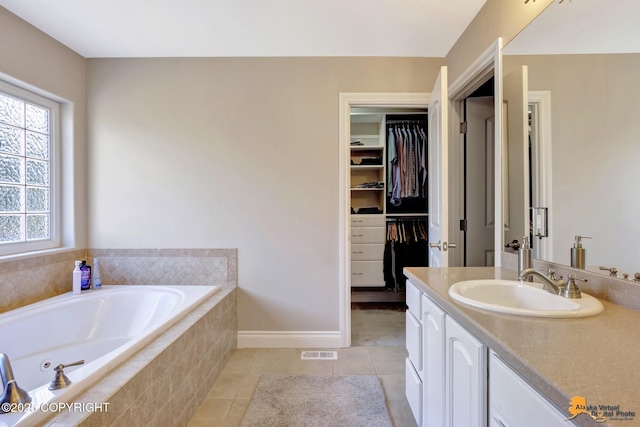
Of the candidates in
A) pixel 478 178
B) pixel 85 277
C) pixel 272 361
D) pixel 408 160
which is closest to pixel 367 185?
pixel 408 160

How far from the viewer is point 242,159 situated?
7.61 ft

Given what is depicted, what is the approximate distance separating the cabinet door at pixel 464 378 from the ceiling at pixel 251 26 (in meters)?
1.84

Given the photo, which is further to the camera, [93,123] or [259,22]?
[93,123]

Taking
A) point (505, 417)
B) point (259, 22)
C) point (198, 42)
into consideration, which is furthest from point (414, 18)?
point (505, 417)

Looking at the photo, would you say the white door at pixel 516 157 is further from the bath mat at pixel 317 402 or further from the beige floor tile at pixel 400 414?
the bath mat at pixel 317 402

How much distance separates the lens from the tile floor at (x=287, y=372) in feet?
5.14

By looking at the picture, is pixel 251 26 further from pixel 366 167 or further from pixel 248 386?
pixel 248 386

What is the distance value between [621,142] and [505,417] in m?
0.96

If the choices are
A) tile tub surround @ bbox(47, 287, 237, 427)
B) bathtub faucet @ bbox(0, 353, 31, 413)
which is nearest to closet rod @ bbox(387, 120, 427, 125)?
tile tub surround @ bbox(47, 287, 237, 427)

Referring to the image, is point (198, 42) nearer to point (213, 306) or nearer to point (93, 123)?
point (93, 123)

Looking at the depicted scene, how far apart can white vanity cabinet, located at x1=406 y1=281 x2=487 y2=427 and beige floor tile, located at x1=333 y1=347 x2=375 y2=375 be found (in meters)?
0.55

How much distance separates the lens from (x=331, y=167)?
7.57 ft

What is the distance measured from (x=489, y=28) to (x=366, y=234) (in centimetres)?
218

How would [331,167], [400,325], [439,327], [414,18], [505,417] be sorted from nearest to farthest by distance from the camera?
[505,417]
[439,327]
[414,18]
[331,167]
[400,325]
